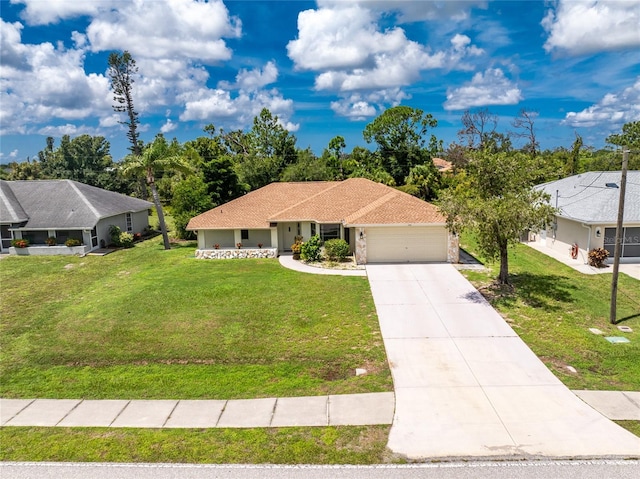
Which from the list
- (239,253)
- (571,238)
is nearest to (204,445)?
(239,253)

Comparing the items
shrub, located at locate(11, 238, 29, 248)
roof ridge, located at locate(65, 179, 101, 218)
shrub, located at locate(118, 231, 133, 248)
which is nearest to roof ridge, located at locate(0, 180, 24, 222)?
shrub, located at locate(11, 238, 29, 248)

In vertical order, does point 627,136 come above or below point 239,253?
above

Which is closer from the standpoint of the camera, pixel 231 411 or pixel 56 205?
pixel 231 411

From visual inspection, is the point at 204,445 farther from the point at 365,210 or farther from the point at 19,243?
the point at 19,243

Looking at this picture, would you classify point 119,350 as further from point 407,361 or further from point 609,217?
point 609,217

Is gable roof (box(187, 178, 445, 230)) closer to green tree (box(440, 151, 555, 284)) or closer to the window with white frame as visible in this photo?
the window with white frame

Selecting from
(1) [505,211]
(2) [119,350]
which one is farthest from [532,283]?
(2) [119,350]

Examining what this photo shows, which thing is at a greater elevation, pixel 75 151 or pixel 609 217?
pixel 75 151
